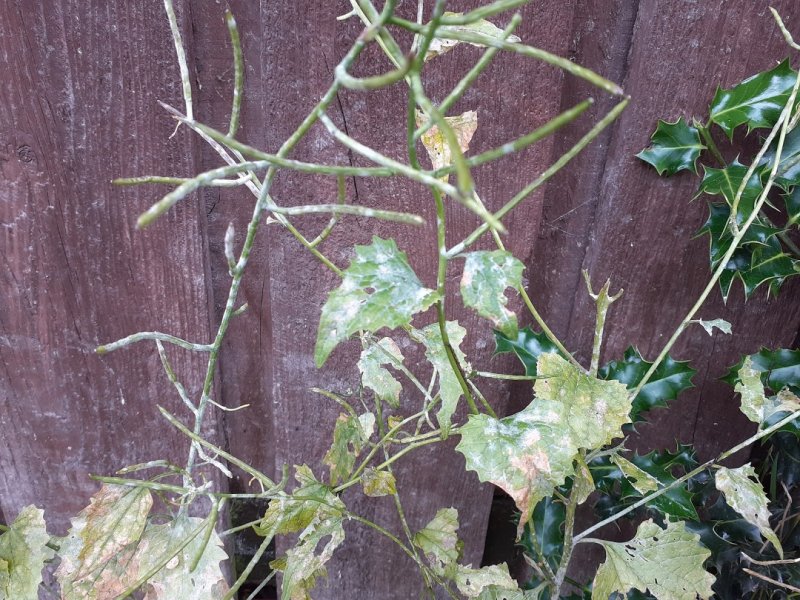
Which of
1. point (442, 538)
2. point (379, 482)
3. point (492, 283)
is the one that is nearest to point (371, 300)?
point (492, 283)

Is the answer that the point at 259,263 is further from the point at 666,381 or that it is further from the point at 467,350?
the point at 666,381

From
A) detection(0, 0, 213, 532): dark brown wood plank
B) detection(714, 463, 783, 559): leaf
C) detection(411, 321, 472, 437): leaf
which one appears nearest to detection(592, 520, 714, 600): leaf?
detection(714, 463, 783, 559): leaf

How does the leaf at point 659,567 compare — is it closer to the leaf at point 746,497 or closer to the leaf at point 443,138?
the leaf at point 746,497

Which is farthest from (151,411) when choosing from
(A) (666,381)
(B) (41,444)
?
(A) (666,381)

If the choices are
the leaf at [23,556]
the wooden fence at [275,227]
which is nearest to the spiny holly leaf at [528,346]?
the wooden fence at [275,227]

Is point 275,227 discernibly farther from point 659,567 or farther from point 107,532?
point 659,567

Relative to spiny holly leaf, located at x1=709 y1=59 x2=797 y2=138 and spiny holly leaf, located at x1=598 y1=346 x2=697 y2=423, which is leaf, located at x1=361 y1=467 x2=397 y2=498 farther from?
spiny holly leaf, located at x1=709 y1=59 x2=797 y2=138

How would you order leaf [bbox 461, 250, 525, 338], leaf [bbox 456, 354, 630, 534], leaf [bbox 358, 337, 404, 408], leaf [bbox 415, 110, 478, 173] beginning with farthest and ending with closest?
leaf [bbox 358, 337, 404, 408] < leaf [bbox 415, 110, 478, 173] < leaf [bbox 456, 354, 630, 534] < leaf [bbox 461, 250, 525, 338]
